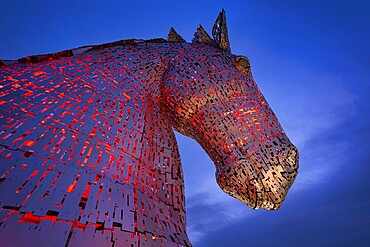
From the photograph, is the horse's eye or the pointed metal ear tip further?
the pointed metal ear tip

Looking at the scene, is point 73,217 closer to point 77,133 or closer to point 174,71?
point 77,133

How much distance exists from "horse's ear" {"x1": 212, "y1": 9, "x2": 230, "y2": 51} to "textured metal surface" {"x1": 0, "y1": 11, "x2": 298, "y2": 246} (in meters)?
0.14

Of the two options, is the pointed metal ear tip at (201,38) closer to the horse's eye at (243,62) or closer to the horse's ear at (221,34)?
the horse's ear at (221,34)

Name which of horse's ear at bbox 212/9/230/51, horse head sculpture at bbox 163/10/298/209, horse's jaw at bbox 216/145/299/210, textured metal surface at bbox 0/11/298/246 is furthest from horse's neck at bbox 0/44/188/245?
horse's ear at bbox 212/9/230/51

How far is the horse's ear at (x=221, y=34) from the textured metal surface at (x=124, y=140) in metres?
0.14

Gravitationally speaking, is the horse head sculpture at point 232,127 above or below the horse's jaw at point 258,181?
above

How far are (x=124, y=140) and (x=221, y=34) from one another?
1.32 m

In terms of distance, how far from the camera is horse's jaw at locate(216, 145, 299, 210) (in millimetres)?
1400

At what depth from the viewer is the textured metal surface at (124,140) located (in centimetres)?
86

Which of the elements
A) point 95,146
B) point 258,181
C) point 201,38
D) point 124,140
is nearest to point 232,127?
point 258,181

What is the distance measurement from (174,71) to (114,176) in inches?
31.4

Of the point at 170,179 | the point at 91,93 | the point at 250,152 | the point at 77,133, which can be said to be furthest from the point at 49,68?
the point at 250,152

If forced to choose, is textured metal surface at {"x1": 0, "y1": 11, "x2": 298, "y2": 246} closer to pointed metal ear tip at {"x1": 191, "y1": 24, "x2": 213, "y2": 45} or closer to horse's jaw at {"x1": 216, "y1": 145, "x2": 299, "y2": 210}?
horse's jaw at {"x1": 216, "y1": 145, "x2": 299, "y2": 210}

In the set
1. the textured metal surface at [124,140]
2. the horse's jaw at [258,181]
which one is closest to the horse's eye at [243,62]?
the textured metal surface at [124,140]
